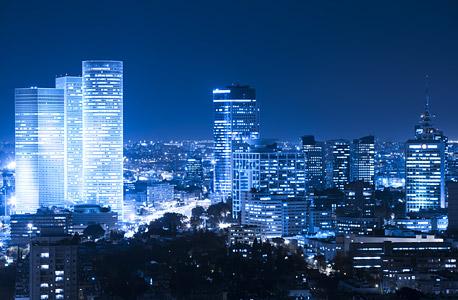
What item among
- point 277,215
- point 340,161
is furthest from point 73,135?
point 340,161

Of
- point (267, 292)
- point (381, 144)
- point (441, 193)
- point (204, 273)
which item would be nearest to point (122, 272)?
point (204, 273)

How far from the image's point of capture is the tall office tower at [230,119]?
47.2 metres

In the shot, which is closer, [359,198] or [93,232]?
[93,232]

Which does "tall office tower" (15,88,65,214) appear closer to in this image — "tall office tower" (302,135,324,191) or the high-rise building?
the high-rise building

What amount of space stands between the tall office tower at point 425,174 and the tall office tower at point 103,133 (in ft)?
36.8

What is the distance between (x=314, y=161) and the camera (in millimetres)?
51188

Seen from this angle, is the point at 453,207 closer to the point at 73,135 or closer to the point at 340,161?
the point at 73,135

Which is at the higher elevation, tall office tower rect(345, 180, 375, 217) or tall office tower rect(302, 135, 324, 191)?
tall office tower rect(302, 135, 324, 191)

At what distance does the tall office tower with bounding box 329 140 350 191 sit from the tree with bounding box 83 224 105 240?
18300 millimetres

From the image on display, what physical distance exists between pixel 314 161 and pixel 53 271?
31972 mm

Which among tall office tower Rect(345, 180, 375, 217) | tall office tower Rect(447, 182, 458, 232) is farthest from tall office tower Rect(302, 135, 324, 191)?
tall office tower Rect(447, 182, 458, 232)

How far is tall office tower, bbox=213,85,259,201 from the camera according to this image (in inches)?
1858

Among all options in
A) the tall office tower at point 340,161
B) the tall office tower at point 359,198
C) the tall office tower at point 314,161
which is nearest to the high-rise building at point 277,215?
the tall office tower at point 359,198

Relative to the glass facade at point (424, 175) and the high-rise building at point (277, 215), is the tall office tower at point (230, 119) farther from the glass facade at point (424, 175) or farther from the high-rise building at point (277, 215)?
the high-rise building at point (277, 215)
